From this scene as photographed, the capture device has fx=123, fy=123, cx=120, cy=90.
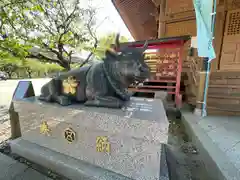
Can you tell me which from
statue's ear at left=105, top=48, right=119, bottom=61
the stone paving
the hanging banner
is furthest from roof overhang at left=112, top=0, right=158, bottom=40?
the stone paving

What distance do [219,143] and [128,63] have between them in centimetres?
207

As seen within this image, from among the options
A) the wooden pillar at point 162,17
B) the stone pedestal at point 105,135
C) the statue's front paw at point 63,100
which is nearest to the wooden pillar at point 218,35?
the wooden pillar at point 162,17

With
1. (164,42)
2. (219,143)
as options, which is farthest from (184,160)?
(164,42)

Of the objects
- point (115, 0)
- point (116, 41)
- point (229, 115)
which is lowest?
point (229, 115)

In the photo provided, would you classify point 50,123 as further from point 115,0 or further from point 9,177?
point 115,0

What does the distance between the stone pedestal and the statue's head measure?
0.39m

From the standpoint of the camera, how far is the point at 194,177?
165 centimetres

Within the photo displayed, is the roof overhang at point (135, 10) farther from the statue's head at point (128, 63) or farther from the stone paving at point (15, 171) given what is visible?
the stone paving at point (15, 171)

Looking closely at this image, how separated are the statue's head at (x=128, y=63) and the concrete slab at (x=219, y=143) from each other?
4.72 feet

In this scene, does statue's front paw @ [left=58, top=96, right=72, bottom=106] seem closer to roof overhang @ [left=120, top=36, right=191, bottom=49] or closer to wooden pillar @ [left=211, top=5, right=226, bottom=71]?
roof overhang @ [left=120, top=36, right=191, bottom=49]

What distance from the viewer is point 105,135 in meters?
1.39

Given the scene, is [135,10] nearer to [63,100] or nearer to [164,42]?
[164,42]

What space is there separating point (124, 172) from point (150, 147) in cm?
48

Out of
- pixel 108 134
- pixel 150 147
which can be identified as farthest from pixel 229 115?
pixel 108 134
